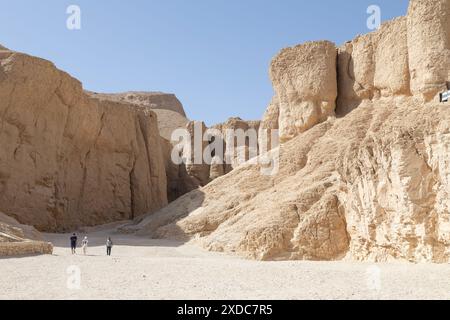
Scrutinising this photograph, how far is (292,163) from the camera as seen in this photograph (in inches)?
990

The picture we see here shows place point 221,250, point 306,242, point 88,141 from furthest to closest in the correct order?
point 88,141 → point 221,250 → point 306,242

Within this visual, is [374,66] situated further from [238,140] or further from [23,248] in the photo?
[238,140]

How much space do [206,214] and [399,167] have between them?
12.5 meters

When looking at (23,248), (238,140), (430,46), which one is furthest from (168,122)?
(23,248)

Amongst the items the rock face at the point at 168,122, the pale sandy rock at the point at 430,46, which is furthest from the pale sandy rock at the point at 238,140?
the pale sandy rock at the point at 430,46

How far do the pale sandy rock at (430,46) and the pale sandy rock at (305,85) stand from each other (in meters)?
5.10

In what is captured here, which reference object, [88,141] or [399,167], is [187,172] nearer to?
[88,141]

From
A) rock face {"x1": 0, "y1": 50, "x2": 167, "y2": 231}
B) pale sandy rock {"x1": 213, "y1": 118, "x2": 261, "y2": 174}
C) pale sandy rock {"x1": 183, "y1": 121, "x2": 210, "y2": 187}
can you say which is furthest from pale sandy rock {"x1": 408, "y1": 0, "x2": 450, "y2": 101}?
pale sandy rock {"x1": 183, "y1": 121, "x2": 210, "y2": 187}

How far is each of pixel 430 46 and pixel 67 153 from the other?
21714mm

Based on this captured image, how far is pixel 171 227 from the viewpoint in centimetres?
2512

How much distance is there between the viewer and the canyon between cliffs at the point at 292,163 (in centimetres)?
1388

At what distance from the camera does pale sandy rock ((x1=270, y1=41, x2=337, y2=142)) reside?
89.1ft

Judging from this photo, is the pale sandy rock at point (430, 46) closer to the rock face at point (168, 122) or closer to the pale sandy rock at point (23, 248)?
the pale sandy rock at point (23, 248)
